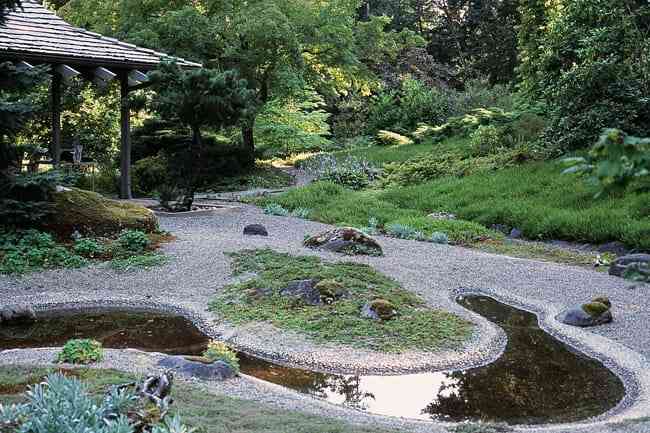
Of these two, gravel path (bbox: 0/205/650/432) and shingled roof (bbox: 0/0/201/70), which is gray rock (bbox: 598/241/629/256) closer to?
gravel path (bbox: 0/205/650/432)

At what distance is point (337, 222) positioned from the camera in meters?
11.9

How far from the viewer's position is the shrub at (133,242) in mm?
8594

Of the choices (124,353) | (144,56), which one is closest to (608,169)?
(124,353)

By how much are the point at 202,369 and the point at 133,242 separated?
4.32 meters

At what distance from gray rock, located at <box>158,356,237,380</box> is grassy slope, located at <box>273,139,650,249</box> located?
6263 mm

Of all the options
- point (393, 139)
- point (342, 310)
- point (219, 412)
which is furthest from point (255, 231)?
point (393, 139)

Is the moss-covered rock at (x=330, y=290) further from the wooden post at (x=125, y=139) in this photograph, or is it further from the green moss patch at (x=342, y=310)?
the wooden post at (x=125, y=139)

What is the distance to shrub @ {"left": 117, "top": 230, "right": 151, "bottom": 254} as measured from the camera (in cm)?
859

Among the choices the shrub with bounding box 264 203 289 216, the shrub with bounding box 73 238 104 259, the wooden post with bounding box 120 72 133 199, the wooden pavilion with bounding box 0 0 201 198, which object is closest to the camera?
the shrub with bounding box 73 238 104 259

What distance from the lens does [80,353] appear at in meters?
4.91

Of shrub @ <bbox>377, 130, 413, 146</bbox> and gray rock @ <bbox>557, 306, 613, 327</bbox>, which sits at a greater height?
shrub @ <bbox>377, 130, 413, 146</bbox>

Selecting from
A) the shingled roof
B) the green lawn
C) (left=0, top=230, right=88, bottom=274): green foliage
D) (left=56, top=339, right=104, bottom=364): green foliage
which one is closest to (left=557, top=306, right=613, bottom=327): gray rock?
the green lawn

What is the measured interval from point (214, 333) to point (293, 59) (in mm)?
11864

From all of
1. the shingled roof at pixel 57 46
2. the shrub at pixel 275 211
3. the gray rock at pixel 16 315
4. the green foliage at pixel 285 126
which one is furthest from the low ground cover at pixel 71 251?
the green foliage at pixel 285 126
